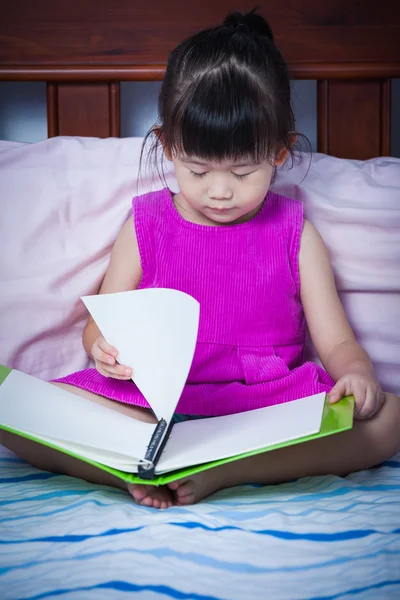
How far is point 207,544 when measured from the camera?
2.17 ft

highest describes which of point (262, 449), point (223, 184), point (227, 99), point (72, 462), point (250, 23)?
point (250, 23)

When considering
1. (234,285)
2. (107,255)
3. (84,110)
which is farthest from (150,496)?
(84,110)

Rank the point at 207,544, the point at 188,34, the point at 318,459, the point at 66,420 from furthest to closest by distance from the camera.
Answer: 1. the point at 188,34
2. the point at 318,459
3. the point at 66,420
4. the point at 207,544

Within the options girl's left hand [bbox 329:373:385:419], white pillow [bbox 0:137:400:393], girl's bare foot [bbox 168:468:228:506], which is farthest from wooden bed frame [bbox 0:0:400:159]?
girl's bare foot [bbox 168:468:228:506]

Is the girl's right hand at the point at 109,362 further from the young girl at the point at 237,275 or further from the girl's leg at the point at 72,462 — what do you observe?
the girl's leg at the point at 72,462

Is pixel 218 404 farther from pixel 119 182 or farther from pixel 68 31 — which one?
pixel 68 31

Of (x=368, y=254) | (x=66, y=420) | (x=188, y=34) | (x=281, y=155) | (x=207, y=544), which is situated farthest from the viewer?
(x=188, y=34)

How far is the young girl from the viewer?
2.87 ft

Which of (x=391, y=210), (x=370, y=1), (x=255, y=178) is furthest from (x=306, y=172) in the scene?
(x=370, y=1)

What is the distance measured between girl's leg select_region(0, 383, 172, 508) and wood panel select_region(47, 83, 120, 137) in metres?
0.61

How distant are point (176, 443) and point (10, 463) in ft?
0.97

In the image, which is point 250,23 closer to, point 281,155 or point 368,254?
point 281,155

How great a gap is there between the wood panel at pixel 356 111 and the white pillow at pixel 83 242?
0.59 ft

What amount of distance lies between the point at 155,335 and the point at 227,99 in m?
0.35
